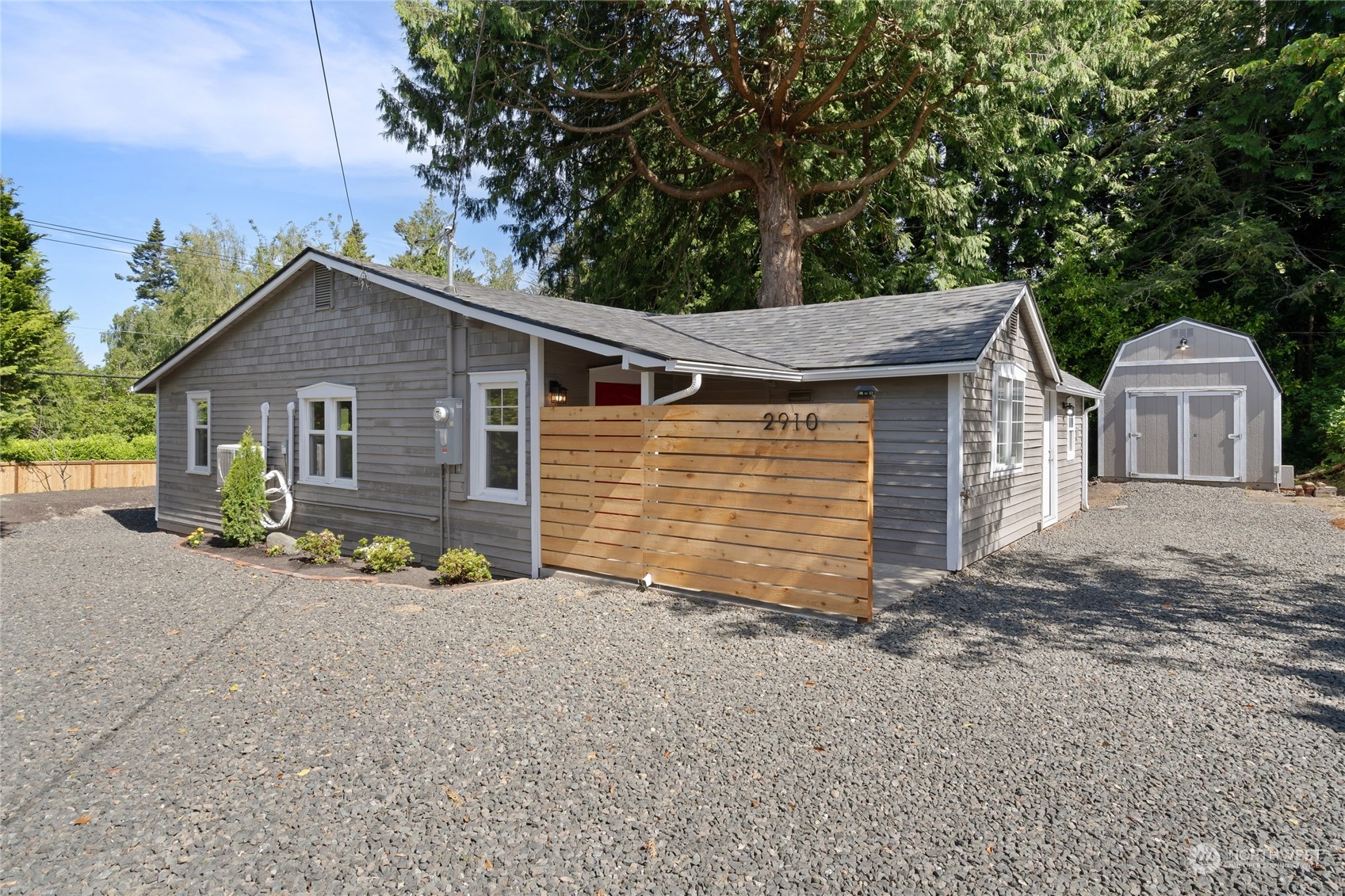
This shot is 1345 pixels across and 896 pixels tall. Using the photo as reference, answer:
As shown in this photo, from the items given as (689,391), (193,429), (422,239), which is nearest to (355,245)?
(422,239)

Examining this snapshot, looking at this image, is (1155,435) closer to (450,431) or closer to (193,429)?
(450,431)

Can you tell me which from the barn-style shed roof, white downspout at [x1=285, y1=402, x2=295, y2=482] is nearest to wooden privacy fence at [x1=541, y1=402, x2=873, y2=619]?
the barn-style shed roof

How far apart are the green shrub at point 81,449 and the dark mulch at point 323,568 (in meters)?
14.6

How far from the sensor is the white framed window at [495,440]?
28.5 feet

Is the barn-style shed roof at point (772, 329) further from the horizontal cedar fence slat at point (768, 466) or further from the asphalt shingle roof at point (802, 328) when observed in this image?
the horizontal cedar fence slat at point (768, 466)

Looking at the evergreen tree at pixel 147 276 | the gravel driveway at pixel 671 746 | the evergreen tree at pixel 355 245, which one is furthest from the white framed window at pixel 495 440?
the evergreen tree at pixel 147 276

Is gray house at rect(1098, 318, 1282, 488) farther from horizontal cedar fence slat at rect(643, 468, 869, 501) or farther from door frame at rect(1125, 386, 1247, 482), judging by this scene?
horizontal cedar fence slat at rect(643, 468, 869, 501)

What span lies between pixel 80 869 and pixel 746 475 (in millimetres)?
5187

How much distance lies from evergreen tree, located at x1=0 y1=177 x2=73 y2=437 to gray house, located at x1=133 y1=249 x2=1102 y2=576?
4073 mm

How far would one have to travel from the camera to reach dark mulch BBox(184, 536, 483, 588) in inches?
336

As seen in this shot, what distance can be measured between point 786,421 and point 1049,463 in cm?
791

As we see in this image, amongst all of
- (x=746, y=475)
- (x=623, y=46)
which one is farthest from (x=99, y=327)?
(x=746, y=475)

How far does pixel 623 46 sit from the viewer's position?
1509 centimetres
